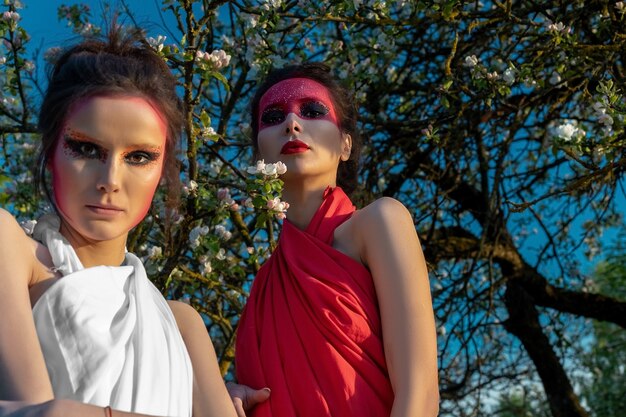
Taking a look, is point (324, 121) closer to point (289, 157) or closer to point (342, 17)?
point (289, 157)

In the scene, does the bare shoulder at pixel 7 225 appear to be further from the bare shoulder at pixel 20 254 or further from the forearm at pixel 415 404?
the forearm at pixel 415 404

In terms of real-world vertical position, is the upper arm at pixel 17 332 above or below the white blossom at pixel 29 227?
below

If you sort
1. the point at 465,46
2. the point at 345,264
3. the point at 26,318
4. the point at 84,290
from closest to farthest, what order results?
the point at 26,318, the point at 84,290, the point at 345,264, the point at 465,46

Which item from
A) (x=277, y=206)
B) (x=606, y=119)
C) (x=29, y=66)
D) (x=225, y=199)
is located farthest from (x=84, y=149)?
(x=606, y=119)

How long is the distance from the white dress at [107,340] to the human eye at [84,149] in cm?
17

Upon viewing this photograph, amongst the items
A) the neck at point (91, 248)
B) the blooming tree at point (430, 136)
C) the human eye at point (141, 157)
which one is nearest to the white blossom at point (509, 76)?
the blooming tree at point (430, 136)

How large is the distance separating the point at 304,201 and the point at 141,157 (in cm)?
79

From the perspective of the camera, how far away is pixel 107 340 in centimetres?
190

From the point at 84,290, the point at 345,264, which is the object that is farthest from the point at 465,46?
the point at 84,290

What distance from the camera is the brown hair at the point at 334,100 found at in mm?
3012

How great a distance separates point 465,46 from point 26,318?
369cm

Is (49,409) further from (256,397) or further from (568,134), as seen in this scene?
(568,134)

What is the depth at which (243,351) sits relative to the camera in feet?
8.44

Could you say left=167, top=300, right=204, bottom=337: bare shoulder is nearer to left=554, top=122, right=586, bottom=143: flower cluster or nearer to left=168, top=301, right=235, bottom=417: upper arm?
left=168, top=301, right=235, bottom=417: upper arm
